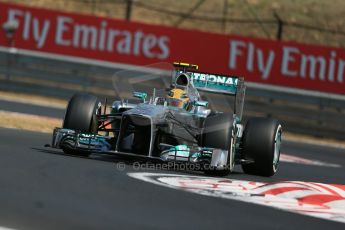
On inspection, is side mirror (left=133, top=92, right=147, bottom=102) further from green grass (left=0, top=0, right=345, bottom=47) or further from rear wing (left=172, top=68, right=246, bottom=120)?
green grass (left=0, top=0, right=345, bottom=47)

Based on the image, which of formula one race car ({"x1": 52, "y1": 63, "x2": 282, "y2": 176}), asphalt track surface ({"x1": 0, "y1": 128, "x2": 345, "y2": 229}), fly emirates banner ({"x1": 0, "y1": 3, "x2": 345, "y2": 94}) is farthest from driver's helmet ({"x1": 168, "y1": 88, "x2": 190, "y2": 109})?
fly emirates banner ({"x1": 0, "y1": 3, "x2": 345, "y2": 94})

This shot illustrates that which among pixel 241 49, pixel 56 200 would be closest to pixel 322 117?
pixel 241 49

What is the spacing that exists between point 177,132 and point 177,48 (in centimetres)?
1260

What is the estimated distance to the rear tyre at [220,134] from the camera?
1031 centimetres

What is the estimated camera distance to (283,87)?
21.9 metres

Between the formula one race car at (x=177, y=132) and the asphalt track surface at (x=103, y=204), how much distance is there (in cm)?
50

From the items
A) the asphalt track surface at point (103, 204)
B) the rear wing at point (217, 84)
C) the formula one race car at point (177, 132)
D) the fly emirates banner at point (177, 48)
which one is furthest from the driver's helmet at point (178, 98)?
the fly emirates banner at point (177, 48)

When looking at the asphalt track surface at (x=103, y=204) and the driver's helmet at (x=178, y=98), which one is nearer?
the asphalt track surface at (x=103, y=204)

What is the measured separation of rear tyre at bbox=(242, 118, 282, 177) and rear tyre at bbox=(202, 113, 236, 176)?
56 centimetres

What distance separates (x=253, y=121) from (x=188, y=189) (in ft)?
9.17

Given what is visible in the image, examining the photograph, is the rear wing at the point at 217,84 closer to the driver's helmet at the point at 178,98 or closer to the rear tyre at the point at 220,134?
the driver's helmet at the point at 178,98

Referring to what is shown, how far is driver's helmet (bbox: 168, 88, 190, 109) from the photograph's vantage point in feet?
A: 37.0

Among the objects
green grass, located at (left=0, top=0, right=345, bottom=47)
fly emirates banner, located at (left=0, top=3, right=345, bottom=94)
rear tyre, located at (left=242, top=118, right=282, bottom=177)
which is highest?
green grass, located at (left=0, top=0, right=345, bottom=47)

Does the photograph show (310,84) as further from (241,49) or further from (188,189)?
(188,189)
